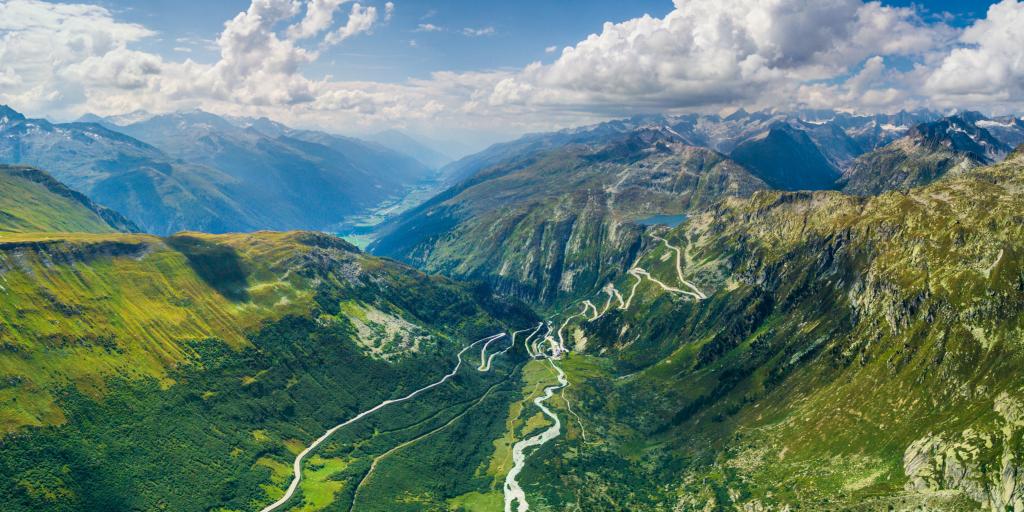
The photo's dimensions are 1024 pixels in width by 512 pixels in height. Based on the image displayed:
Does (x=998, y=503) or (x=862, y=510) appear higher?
(x=998, y=503)

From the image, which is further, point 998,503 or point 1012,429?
point 1012,429

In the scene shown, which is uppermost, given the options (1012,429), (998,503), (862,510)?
(1012,429)

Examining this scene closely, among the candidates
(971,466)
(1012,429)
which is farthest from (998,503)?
(1012,429)

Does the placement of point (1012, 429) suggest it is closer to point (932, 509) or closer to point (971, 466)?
point (971, 466)

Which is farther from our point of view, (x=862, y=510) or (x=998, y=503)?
(x=862, y=510)

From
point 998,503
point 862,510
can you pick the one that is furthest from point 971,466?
point 862,510

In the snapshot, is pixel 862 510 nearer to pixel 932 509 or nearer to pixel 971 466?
pixel 932 509

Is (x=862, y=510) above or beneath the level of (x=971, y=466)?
beneath
